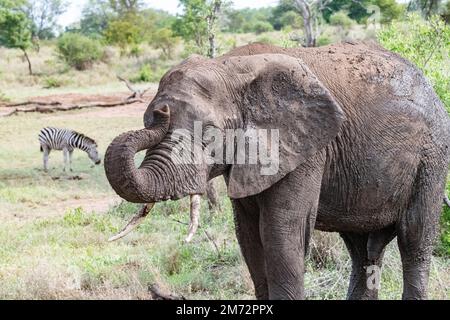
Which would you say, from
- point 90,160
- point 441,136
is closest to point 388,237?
point 441,136

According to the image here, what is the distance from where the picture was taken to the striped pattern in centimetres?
1527

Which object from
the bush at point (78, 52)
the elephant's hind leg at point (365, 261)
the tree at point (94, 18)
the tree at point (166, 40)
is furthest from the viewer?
the tree at point (94, 18)

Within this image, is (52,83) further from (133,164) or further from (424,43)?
(133,164)

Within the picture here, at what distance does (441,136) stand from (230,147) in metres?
1.57

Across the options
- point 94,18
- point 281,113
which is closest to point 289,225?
point 281,113

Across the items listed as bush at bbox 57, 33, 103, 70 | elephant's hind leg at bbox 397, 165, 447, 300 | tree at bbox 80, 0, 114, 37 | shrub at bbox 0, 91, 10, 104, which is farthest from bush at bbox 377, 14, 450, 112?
tree at bbox 80, 0, 114, 37

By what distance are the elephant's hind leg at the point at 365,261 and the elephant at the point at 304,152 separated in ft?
0.05

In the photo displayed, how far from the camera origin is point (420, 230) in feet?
17.0

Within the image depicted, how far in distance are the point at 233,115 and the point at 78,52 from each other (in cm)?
2992

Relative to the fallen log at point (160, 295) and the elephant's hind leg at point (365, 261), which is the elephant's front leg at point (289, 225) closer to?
the fallen log at point (160, 295)

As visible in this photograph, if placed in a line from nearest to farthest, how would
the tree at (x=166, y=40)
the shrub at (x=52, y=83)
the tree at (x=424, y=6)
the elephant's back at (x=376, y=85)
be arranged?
the elephant's back at (x=376, y=85) < the tree at (x=424, y=6) < the shrub at (x=52, y=83) < the tree at (x=166, y=40)

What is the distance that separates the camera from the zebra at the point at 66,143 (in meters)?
15.3

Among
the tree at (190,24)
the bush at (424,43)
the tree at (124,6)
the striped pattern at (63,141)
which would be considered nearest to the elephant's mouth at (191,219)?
the bush at (424,43)

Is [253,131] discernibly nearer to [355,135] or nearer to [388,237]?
[355,135]
